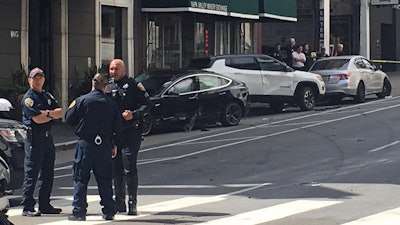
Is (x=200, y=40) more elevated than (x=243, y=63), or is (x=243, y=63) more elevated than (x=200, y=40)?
(x=200, y=40)

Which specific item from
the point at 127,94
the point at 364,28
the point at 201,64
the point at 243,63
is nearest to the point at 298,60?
the point at 243,63

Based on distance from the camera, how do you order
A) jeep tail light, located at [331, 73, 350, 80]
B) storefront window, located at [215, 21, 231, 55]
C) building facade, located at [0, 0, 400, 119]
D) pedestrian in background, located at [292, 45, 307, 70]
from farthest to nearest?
1. storefront window, located at [215, 21, 231, 55]
2. pedestrian in background, located at [292, 45, 307, 70]
3. jeep tail light, located at [331, 73, 350, 80]
4. building facade, located at [0, 0, 400, 119]

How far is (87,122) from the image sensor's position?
32.0 feet

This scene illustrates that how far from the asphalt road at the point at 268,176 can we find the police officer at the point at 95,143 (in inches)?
11.7

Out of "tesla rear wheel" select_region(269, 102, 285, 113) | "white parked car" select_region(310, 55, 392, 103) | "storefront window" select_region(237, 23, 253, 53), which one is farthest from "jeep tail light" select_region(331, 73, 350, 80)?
"storefront window" select_region(237, 23, 253, 53)

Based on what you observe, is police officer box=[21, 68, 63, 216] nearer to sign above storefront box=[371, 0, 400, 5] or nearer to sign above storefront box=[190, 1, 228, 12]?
sign above storefront box=[190, 1, 228, 12]

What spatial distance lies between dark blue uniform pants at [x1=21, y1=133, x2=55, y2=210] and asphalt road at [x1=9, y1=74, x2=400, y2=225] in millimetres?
290

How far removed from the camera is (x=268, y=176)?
13.3 meters

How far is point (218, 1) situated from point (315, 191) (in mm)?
15249

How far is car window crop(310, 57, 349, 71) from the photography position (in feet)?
86.3

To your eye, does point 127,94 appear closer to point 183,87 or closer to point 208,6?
point 183,87

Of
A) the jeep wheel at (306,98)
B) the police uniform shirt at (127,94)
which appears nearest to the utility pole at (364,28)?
the jeep wheel at (306,98)

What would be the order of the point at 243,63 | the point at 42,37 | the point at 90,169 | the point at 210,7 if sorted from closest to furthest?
the point at 90,169 → the point at 42,37 → the point at 243,63 → the point at 210,7

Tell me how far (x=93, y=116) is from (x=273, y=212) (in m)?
2.60
